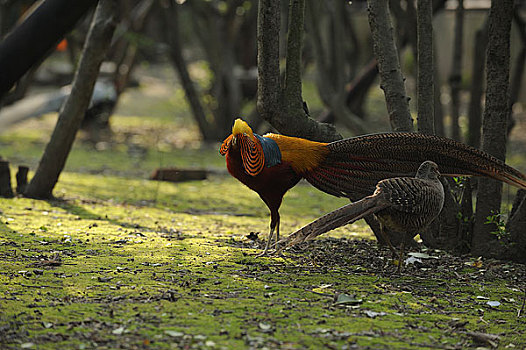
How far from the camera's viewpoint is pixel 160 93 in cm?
2064

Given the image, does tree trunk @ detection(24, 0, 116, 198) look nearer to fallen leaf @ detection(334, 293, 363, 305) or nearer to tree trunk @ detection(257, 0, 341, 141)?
tree trunk @ detection(257, 0, 341, 141)

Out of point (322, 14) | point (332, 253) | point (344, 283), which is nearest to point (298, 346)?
point (344, 283)

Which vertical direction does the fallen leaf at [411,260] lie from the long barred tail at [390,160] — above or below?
below

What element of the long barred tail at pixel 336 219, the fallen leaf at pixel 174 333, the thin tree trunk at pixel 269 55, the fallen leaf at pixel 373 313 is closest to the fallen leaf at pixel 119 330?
the fallen leaf at pixel 174 333

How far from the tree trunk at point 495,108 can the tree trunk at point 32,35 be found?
3182 mm

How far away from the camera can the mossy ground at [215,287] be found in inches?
143

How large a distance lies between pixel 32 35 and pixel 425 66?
3.16 metres

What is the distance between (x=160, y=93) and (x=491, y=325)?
17452 mm

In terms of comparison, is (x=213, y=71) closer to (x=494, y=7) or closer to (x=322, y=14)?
(x=322, y=14)

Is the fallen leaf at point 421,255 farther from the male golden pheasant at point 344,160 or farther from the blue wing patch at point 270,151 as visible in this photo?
the blue wing patch at point 270,151

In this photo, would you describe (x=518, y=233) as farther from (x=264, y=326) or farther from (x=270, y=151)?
(x=264, y=326)

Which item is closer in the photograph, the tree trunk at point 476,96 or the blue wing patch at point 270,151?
the blue wing patch at point 270,151

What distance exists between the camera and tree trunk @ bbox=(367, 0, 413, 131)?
5723 millimetres

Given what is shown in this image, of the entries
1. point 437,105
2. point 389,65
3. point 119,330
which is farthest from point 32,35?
point 437,105
